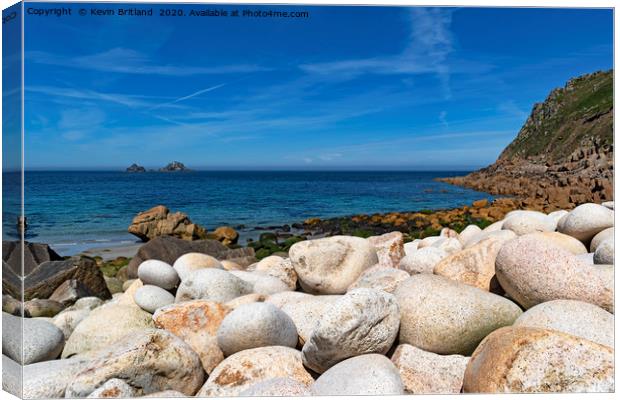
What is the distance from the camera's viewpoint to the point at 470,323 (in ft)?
12.1

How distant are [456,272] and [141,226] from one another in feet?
42.2

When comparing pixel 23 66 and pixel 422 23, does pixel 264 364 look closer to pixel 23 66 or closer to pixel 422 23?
pixel 23 66

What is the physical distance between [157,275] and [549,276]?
4.00 m

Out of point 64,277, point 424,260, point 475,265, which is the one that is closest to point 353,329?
point 475,265

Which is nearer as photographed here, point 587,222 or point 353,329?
point 353,329

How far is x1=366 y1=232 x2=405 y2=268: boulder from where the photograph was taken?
6281 mm

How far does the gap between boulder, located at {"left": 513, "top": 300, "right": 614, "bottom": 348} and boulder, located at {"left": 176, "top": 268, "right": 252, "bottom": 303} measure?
9.58 ft

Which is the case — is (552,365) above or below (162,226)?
above

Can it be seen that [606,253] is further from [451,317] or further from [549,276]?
[451,317]

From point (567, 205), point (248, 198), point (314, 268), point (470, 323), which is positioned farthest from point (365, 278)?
point (248, 198)

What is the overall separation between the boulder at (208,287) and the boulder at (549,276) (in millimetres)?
2728

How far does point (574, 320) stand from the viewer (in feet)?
11.6

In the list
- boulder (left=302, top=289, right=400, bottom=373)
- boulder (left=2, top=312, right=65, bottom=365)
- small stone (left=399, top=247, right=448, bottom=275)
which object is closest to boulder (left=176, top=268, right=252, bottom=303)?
boulder (left=2, top=312, right=65, bottom=365)

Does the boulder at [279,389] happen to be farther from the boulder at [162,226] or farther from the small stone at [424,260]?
the boulder at [162,226]
